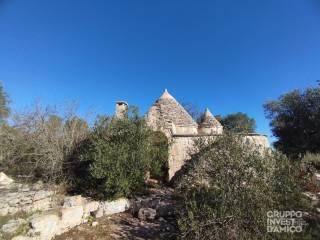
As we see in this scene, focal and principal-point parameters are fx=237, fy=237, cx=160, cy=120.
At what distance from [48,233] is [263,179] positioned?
18.8 ft

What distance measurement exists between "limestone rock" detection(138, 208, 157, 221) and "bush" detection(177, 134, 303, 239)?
7.82 ft

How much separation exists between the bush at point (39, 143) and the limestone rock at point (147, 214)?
4551mm

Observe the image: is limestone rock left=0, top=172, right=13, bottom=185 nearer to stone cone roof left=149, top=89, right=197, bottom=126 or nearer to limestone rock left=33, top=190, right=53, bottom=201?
limestone rock left=33, top=190, right=53, bottom=201

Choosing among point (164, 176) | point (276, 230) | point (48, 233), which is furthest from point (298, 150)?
point (48, 233)

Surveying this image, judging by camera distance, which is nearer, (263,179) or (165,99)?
(263,179)

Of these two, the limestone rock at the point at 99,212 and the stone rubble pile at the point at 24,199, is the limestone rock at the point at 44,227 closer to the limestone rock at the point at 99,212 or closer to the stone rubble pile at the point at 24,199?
the limestone rock at the point at 99,212

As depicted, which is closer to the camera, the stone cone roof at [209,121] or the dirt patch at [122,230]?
the dirt patch at [122,230]

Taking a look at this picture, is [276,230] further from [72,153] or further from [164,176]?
[72,153]

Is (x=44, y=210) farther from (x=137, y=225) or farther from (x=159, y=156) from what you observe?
(x=159, y=156)

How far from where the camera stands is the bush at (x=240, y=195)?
4.84 m

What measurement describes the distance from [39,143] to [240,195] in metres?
9.10

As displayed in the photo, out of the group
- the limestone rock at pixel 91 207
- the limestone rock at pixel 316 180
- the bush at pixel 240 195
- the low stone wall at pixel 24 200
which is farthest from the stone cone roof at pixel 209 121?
the bush at pixel 240 195

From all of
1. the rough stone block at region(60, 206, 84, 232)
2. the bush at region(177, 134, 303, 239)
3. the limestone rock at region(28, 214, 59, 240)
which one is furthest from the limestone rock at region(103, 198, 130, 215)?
the bush at region(177, 134, 303, 239)

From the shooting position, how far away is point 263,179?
5078mm
